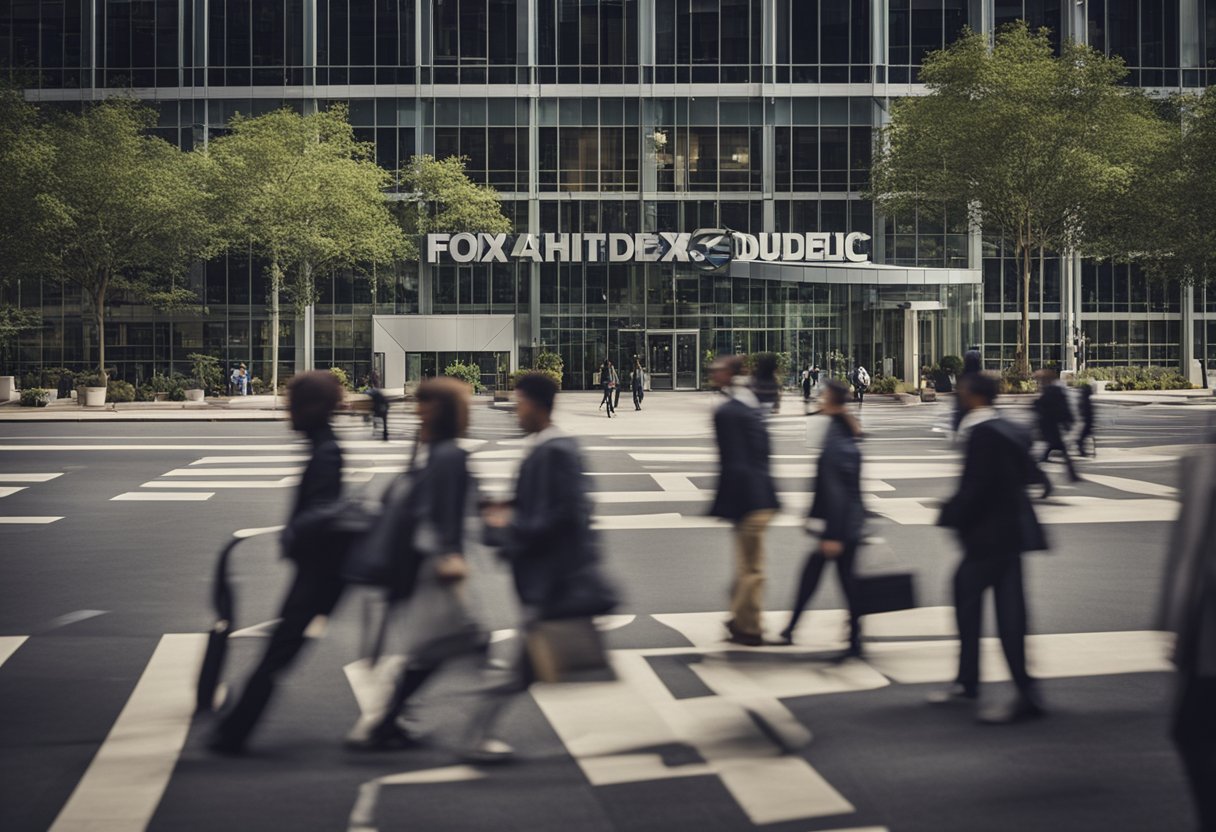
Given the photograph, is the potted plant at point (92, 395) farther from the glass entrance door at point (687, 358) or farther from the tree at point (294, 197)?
the glass entrance door at point (687, 358)

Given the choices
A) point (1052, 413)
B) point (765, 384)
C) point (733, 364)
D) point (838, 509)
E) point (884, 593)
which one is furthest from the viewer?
point (1052, 413)

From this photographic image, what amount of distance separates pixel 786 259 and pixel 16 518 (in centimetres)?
4845

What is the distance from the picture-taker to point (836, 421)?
8992mm

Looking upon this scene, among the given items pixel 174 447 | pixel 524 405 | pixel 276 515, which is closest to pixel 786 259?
pixel 174 447

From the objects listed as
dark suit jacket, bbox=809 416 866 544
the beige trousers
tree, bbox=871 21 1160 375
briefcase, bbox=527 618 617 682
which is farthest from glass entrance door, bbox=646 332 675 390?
briefcase, bbox=527 618 617 682

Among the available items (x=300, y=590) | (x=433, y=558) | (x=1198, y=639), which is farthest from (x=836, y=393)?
(x=1198, y=639)

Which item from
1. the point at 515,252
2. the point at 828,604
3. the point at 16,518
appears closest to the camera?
the point at 828,604

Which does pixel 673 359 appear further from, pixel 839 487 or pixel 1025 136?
pixel 839 487

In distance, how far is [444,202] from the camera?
2287 inches

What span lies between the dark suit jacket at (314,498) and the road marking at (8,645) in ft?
10.2

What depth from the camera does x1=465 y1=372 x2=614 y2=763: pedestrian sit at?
633 centimetres

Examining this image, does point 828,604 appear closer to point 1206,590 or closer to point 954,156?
point 1206,590

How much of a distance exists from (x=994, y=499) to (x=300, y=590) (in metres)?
3.80

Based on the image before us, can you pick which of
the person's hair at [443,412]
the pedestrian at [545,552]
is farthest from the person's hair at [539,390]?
the person's hair at [443,412]
